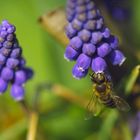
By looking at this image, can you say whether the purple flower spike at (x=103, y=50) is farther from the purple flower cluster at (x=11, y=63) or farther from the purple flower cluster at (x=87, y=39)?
the purple flower cluster at (x=11, y=63)

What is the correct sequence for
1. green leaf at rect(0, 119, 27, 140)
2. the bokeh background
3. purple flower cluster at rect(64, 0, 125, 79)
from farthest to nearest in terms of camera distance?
1. the bokeh background
2. green leaf at rect(0, 119, 27, 140)
3. purple flower cluster at rect(64, 0, 125, 79)

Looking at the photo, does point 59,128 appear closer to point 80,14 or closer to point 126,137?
point 126,137

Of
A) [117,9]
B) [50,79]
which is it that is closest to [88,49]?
[117,9]

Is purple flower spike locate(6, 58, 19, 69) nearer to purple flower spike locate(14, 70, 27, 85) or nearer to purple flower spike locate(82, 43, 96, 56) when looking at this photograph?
purple flower spike locate(14, 70, 27, 85)

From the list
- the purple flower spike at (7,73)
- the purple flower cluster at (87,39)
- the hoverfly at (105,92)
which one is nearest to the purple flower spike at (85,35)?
the purple flower cluster at (87,39)

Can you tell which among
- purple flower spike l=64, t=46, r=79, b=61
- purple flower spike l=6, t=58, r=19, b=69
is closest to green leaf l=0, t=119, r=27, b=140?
purple flower spike l=6, t=58, r=19, b=69

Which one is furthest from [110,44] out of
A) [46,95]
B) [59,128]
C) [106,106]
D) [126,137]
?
[46,95]

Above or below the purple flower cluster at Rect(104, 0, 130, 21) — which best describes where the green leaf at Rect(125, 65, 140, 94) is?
below
